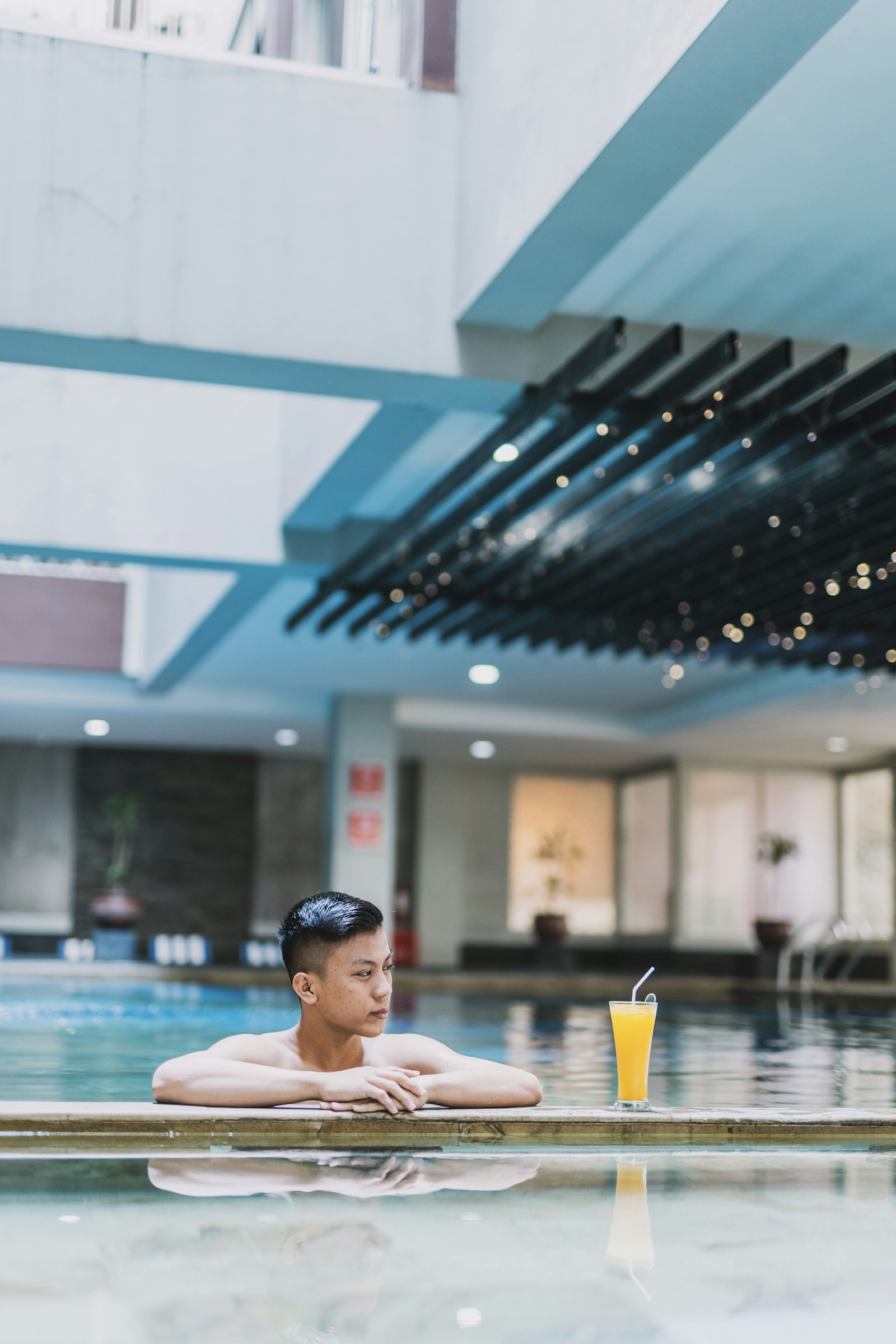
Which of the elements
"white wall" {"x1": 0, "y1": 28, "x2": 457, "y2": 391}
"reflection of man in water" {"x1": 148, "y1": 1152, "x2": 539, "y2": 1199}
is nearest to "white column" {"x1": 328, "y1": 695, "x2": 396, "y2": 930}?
"white wall" {"x1": 0, "y1": 28, "x2": 457, "y2": 391}

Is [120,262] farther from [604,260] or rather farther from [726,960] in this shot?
[726,960]

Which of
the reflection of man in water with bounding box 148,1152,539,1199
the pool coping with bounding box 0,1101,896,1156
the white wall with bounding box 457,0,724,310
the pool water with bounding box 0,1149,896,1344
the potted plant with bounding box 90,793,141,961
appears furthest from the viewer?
the potted plant with bounding box 90,793,141,961

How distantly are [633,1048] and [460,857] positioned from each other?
16.4 metres

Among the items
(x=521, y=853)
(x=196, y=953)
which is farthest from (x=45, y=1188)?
(x=521, y=853)

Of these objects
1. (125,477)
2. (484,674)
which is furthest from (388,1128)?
(484,674)

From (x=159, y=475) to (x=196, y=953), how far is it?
1033cm

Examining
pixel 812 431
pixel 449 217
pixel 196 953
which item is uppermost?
pixel 449 217

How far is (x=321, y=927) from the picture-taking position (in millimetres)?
2902

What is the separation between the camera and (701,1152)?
2.66 metres

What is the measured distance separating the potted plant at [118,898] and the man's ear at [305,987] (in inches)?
546

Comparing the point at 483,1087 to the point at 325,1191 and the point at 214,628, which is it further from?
the point at 214,628

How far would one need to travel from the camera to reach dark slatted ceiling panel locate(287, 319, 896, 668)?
579cm

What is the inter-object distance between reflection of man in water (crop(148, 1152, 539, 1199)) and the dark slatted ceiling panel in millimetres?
3575

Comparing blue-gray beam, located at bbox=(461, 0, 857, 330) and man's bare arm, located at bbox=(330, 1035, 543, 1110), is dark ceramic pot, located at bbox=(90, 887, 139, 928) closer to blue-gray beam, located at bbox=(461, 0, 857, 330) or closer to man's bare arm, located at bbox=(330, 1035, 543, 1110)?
blue-gray beam, located at bbox=(461, 0, 857, 330)
